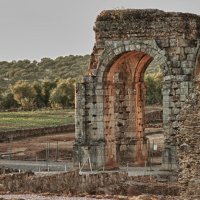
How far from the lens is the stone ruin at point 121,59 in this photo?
69.8 ft

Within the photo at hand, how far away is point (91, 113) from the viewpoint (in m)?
22.5

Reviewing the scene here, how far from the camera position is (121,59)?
2289 centimetres

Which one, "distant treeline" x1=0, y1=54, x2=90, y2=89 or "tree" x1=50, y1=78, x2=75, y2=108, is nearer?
"tree" x1=50, y1=78, x2=75, y2=108

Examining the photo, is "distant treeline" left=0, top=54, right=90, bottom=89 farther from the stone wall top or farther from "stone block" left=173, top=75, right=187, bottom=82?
"stone block" left=173, top=75, right=187, bottom=82

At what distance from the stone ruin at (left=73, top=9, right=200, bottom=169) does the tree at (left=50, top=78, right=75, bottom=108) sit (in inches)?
2188

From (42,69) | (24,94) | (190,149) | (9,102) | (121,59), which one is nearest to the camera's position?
(190,149)

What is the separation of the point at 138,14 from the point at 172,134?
5.27 metres

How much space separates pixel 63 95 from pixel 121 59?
5649 cm

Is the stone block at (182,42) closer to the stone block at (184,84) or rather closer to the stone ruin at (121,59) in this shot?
the stone ruin at (121,59)

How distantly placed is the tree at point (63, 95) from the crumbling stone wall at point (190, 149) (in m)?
65.4

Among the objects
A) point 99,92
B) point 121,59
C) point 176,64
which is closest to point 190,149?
point 176,64

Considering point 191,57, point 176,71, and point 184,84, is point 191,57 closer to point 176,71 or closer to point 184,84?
point 176,71

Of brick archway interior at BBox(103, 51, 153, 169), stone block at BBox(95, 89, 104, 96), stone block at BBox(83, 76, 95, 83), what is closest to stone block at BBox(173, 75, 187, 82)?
stone block at BBox(95, 89, 104, 96)

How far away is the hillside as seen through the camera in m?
138
